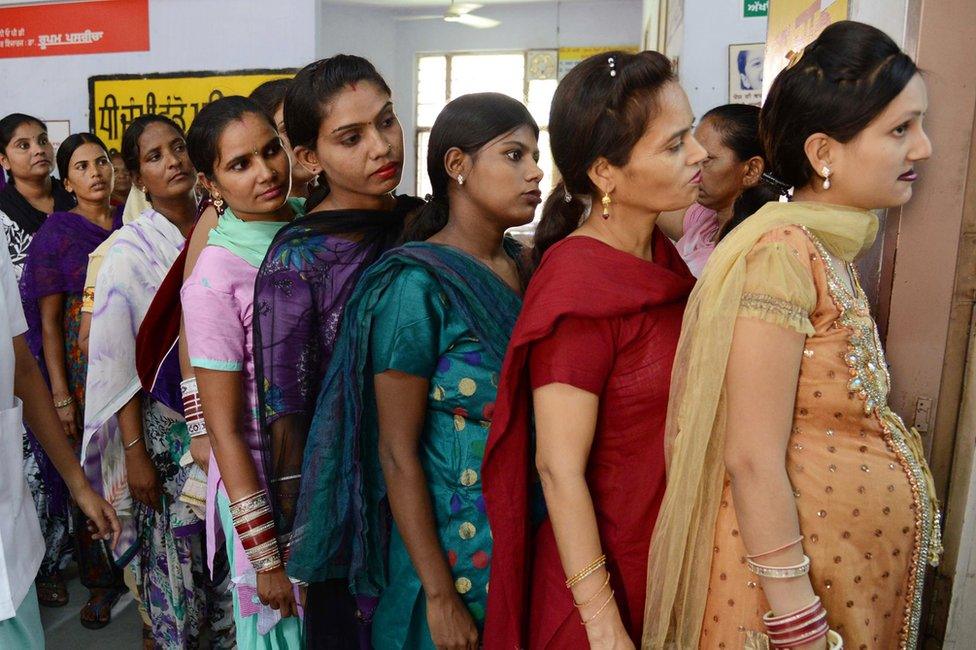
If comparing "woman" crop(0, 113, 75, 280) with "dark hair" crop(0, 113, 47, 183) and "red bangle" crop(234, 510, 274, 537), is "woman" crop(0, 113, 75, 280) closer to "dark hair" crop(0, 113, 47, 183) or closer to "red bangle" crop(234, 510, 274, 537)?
"dark hair" crop(0, 113, 47, 183)

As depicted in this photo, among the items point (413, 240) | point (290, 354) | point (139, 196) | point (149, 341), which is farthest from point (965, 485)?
point (139, 196)

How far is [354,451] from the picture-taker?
150 cm

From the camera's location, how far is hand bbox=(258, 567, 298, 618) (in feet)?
5.44

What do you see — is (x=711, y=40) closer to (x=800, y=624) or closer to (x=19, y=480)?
(x=800, y=624)

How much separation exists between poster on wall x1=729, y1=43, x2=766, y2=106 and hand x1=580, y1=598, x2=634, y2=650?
371 cm

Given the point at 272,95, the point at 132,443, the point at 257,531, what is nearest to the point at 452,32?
the point at 272,95

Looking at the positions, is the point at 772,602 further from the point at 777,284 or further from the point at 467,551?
the point at 467,551

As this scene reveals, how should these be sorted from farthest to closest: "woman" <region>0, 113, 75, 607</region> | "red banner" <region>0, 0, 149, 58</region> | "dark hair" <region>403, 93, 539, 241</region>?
"red banner" <region>0, 0, 149, 58</region>, "woman" <region>0, 113, 75, 607</region>, "dark hair" <region>403, 93, 539, 241</region>

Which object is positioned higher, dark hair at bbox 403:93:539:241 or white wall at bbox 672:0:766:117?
white wall at bbox 672:0:766:117

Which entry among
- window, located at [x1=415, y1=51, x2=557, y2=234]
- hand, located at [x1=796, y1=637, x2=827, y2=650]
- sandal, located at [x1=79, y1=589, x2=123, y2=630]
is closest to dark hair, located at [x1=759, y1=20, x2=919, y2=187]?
hand, located at [x1=796, y1=637, x2=827, y2=650]

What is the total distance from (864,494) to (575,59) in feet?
35.4

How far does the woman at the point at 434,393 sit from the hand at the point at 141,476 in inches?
42.8

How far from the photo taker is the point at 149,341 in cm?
206

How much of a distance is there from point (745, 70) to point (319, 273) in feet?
11.4
